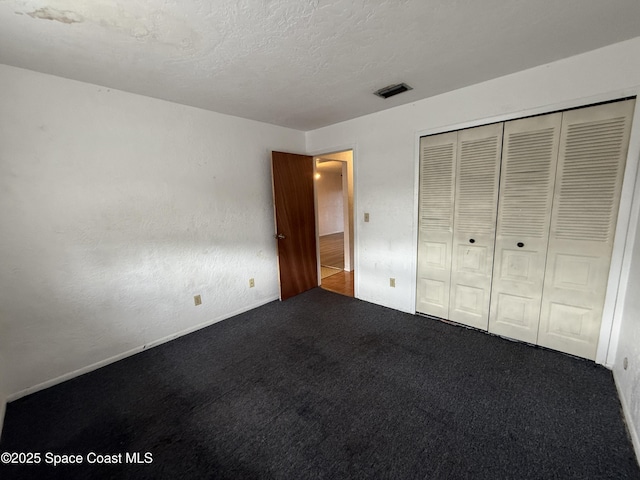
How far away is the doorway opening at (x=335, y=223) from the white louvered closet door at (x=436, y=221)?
1.09 metres

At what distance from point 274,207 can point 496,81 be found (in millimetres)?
2469

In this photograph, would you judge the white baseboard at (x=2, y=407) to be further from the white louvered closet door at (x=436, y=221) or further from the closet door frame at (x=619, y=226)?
the closet door frame at (x=619, y=226)

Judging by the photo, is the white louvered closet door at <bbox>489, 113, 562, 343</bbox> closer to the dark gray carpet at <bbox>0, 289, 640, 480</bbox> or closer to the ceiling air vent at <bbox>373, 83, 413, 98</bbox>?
the dark gray carpet at <bbox>0, 289, 640, 480</bbox>

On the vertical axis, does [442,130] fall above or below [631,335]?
above

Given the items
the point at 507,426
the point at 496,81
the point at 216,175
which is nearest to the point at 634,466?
the point at 507,426

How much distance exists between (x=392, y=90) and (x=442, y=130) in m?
0.61

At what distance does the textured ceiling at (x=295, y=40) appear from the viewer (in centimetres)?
127

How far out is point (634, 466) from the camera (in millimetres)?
1237

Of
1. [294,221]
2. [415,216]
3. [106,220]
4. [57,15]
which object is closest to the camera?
[57,15]

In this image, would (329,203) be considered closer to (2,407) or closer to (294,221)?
(294,221)

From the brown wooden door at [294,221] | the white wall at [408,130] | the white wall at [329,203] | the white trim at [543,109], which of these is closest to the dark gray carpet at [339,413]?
the white wall at [408,130]

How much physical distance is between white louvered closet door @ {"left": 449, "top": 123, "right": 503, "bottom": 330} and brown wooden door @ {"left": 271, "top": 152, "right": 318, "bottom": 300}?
6.15 ft

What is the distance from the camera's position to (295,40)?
1521 millimetres

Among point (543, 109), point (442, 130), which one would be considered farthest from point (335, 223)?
point (543, 109)
